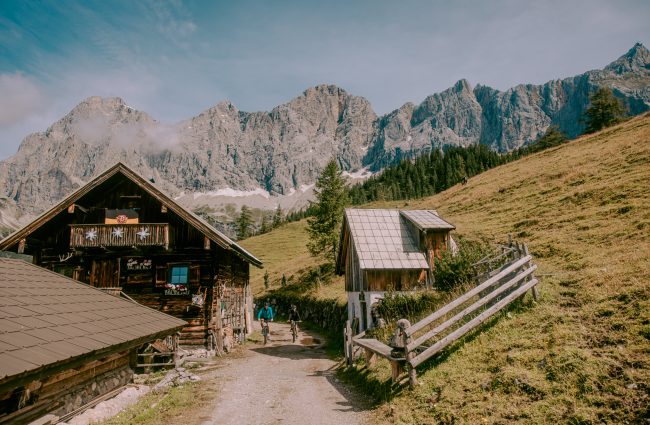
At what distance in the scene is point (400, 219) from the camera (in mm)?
25938

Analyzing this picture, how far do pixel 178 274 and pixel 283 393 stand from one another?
10937mm

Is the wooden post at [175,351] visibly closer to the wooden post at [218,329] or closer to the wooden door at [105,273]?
the wooden post at [218,329]

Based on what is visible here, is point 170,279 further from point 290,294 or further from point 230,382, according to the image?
point 290,294

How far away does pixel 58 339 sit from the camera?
7816mm

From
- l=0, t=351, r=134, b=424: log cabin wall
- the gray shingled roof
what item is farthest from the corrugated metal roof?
l=0, t=351, r=134, b=424: log cabin wall

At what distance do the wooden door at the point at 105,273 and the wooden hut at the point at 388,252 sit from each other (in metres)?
13.3

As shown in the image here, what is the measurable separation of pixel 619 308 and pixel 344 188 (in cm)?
4037

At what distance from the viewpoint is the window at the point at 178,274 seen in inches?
839

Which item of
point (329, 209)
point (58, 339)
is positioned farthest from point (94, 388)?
point (329, 209)

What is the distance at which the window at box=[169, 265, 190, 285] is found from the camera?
21312 mm

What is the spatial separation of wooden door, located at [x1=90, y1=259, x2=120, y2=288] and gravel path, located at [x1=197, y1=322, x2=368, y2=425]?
7871 mm

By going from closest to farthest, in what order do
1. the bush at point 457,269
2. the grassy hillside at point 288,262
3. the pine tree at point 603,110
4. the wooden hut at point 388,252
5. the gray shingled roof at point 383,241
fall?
the bush at point 457,269 < the wooden hut at point 388,252 < the gray shingled roof at point 383,241 < the grassy hillside at point 288,262 < the pine tree at point 603,110

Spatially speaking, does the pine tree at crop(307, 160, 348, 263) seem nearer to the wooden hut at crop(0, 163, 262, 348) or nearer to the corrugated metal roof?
the corrugated metal roof

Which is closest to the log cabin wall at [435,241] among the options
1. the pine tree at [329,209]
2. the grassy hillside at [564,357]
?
the grassy hillside at [564,357]
